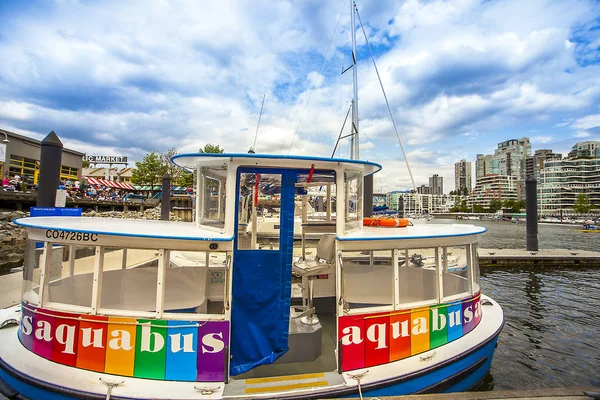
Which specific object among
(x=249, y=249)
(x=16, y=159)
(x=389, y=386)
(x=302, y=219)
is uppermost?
(x=16, y=159)

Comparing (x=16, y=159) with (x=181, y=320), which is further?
(x=16, y=159)

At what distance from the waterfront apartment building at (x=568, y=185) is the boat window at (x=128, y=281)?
13365cm

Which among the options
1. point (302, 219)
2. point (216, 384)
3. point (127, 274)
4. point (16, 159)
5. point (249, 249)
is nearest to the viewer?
point (216, 384)

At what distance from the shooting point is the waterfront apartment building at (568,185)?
108 meters

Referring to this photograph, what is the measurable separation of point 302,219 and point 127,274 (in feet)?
10.4

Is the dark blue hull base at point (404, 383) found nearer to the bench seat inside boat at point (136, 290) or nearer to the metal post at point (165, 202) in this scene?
the bench seat inside boat at point (136, 290)

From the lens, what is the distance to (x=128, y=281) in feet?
16.5

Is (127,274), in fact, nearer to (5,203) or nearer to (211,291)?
(211,291)

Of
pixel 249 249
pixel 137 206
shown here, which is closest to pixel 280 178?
pixel 249 249

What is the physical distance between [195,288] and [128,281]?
1.14 metres

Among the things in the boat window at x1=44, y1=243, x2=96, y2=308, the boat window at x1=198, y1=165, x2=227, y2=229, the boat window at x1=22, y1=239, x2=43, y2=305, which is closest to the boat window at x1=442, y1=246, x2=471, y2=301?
the boat window at x1=198, y1=165, x2=227, y2=229

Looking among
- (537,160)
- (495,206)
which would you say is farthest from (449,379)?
(537,160)

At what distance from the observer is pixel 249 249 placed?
14.4 feet

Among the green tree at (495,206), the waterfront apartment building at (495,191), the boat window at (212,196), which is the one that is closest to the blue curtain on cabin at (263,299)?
the boat window at (212,196)
